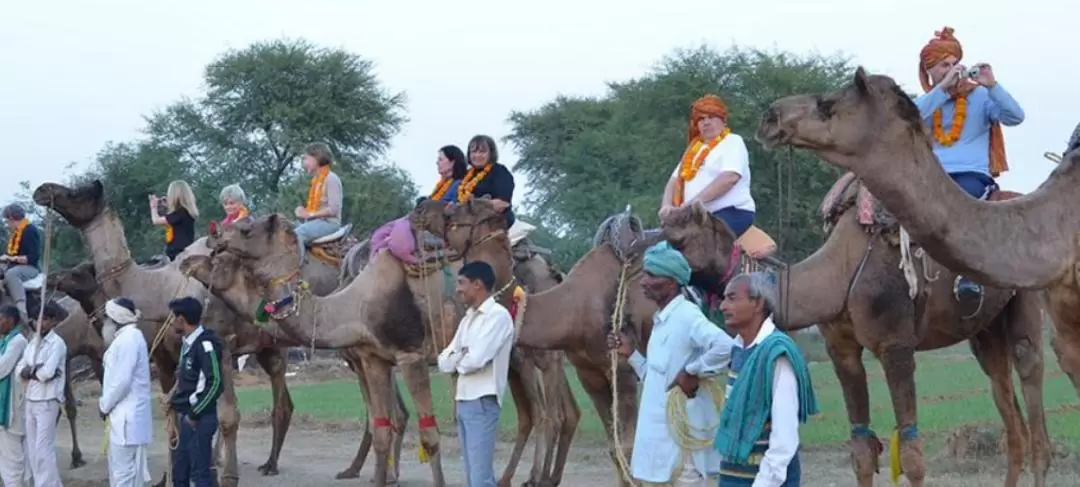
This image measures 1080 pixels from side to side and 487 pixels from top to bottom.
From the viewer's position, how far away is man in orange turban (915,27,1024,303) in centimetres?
1052

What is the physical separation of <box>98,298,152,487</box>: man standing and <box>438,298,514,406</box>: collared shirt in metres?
3.45

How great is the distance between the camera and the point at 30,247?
1806 centimetres

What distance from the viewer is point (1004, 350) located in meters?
12.8

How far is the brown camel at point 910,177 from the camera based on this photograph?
7.71 m

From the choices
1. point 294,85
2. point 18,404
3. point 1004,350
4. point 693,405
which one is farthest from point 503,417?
point 294,85

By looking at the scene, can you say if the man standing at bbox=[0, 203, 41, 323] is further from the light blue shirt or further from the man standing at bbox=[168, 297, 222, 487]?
the light blue shirt

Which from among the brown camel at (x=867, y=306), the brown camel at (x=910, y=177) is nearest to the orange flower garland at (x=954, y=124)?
the brown camel at (x=867, y=306)

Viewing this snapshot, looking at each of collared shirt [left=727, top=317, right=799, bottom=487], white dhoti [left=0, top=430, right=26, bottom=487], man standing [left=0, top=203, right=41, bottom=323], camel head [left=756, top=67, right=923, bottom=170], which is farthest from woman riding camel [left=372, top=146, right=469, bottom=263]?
collared shirt [left=727, top=317, right=799, bottom=487]

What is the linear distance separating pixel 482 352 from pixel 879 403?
12.3 m

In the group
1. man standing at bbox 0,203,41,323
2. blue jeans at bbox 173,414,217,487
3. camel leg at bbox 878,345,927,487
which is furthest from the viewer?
man standing at bbox 0,203,41,323

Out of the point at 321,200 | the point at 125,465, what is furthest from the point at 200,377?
the point at 321,200

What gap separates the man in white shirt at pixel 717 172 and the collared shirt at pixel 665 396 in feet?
8.92

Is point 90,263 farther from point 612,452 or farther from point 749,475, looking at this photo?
point 749,475

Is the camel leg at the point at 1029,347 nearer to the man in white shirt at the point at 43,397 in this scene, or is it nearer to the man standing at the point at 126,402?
the man standing at the point at 126,402
